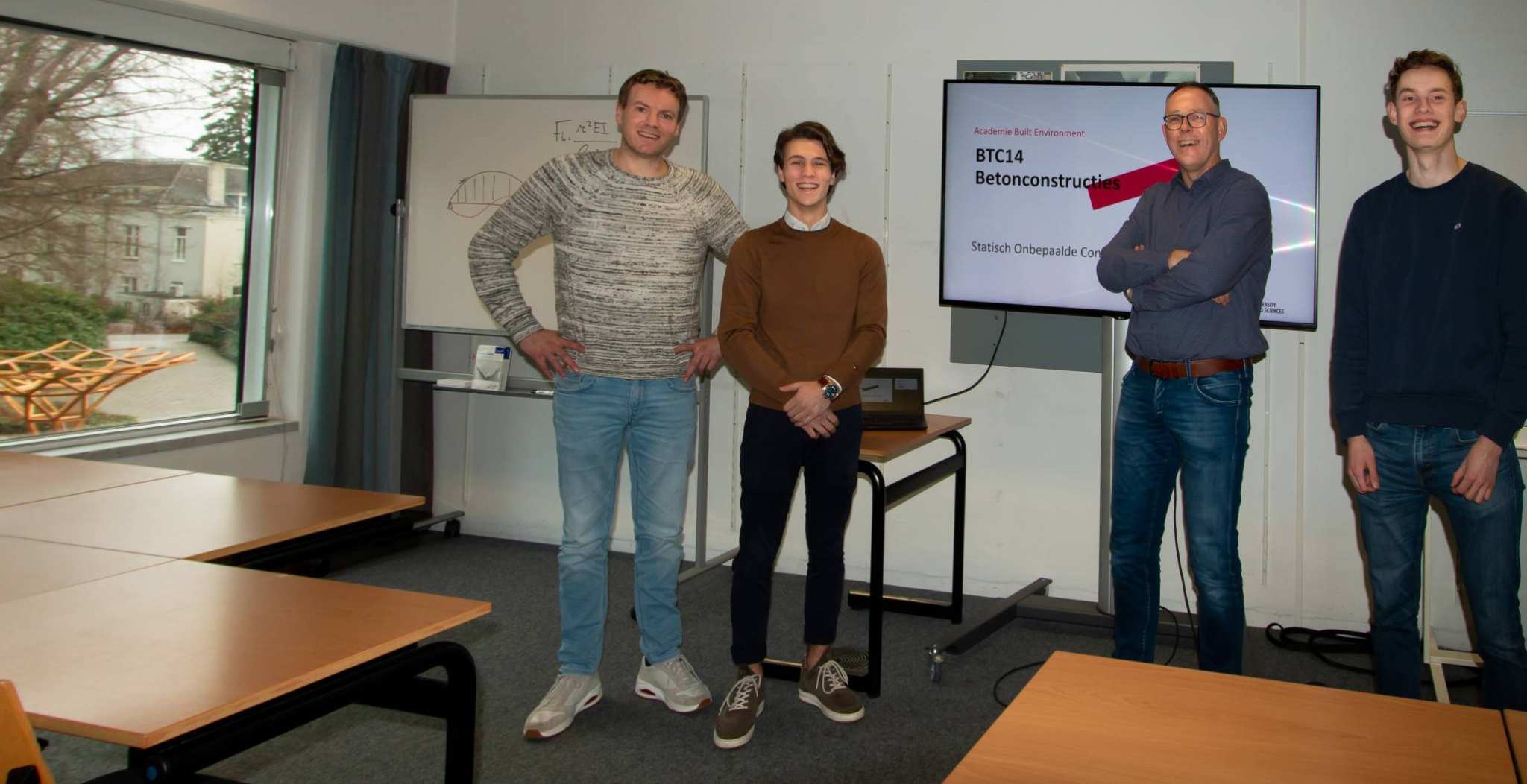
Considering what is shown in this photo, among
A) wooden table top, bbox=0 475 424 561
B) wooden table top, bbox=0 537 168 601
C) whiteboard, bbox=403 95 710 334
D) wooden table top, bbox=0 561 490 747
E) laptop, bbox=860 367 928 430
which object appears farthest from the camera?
whiteboard, bbox=403 95 710 334

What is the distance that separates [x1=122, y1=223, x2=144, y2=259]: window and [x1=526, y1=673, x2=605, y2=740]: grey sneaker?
250 centimetres

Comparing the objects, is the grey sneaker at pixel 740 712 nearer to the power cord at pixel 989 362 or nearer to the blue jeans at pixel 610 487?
the blue jeans at pixel 610 487

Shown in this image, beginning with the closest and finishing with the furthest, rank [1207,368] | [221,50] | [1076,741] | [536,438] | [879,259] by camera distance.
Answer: [1076,741] → [1207,368] → [879,259] → [221,50] → [536,438]

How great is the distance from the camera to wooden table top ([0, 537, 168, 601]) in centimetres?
159

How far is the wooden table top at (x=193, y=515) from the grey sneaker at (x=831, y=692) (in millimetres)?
1237

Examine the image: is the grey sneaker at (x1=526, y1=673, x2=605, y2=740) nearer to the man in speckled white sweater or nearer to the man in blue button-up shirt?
the man in speckled white sweater

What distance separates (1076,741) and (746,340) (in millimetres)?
1666

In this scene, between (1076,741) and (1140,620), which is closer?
(1076,741)

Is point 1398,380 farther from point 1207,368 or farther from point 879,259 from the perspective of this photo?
point 879,259

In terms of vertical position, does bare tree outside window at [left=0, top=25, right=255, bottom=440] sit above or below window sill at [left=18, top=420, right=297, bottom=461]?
above

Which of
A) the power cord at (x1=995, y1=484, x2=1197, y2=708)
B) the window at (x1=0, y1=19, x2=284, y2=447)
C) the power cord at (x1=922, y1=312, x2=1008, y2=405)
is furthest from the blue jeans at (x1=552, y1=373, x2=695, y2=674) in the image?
the window at (x1=0, y1=19, x2=284, y2=447)

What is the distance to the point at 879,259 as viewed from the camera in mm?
2787

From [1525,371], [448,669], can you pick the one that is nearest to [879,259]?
[1525,371]

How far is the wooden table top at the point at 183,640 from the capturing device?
116 centimetres
